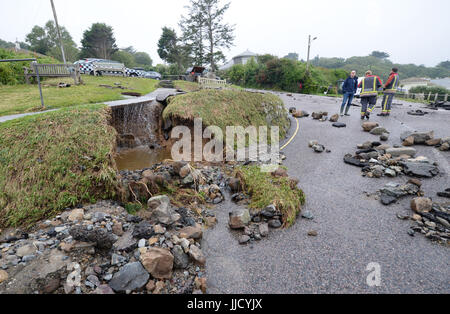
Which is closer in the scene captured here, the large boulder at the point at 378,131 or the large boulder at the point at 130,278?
the large boulder at the point at 130,278

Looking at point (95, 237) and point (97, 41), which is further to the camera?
point (97, 41)

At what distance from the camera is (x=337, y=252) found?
3.10 metres

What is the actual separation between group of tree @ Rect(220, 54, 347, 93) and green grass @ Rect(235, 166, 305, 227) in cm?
2412

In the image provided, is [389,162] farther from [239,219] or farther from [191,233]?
[191,233]

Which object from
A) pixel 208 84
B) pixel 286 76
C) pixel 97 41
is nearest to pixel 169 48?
pixel 97 41

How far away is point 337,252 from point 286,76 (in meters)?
28.4

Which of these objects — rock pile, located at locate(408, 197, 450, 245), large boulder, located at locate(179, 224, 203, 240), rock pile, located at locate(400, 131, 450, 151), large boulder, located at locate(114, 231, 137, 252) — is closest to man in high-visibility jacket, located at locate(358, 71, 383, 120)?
rock pile, located at locate(400, 131, 450, 151)

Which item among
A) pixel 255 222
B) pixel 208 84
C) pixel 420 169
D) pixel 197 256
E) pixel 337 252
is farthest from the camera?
pixel 208 84

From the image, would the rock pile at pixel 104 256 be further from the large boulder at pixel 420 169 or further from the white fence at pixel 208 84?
the white fence at pixel 208 84

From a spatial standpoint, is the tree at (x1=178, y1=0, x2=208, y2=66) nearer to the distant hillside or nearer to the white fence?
the white fence

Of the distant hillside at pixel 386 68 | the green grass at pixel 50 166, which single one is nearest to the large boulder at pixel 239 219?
the green grass at pixel 50 166

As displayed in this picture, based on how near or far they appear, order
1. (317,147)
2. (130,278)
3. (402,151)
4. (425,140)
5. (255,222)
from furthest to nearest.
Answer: (317,147), (425,140), (402,151), (255,222), (130,278)

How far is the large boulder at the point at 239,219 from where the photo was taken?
3643 mm

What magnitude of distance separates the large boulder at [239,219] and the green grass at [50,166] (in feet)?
7.21
